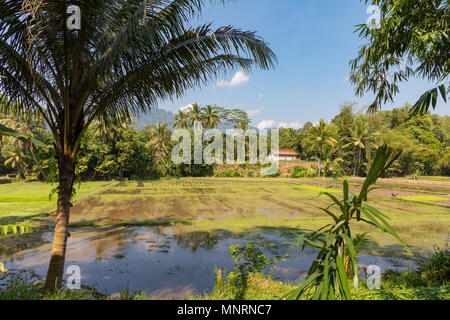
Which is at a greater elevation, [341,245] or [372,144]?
[372,144]

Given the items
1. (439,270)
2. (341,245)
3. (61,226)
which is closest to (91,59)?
(61,226)

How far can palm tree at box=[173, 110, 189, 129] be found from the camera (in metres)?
38.4

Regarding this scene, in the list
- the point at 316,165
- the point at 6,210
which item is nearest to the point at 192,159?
the point at 316,165

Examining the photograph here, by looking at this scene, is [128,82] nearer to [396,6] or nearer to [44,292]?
[44,292]

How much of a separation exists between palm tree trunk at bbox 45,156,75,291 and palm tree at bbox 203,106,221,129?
34.0 m

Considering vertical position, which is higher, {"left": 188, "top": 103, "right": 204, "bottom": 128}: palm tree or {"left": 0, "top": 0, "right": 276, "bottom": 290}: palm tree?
{"left": 188, "top": 103, "right": 204, "bottom": 128}: palm tree

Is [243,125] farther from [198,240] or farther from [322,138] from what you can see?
[198,240]

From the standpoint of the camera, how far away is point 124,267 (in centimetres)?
618

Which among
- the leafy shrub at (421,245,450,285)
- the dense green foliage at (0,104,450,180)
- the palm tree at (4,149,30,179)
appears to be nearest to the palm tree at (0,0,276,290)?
the leafy shrub at (421,245,450,285)

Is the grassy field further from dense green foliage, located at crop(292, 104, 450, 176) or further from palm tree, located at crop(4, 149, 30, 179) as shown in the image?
dense green foliage, located at crop(292, 104, 450, 176)

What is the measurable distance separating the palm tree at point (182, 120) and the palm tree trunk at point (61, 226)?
113 feet

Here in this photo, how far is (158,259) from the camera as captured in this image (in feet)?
22.3

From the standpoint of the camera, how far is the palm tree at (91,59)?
12.2ft

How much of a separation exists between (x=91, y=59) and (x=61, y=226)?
289cm
